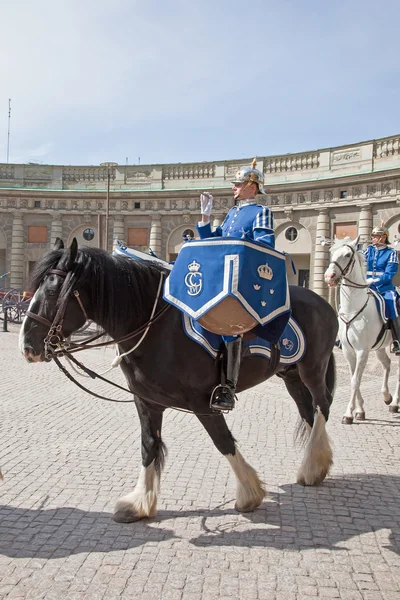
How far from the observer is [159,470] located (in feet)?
15.1

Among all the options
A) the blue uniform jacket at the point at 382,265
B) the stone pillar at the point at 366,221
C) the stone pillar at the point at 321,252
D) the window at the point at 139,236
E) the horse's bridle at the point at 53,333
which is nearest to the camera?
the horse's bridle at the point at 53,333

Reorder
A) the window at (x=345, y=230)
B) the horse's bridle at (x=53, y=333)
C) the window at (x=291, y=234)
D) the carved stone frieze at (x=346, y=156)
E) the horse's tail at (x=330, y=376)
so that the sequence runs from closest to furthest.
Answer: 1. the horse's bridle at (x=53, y=333)
2. the horse's tail at (x=330, y=376)
3. the window at (x=345, y=230)
4. the carved stone frieze at (x=346, y=156)
5. the window at (x=291, y=234)

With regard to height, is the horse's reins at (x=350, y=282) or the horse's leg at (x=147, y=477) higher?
the horse's reins at (x=350, y=282)

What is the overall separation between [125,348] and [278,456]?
112 inches

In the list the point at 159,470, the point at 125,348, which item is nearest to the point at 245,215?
the point at 125,348

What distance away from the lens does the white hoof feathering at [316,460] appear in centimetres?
523

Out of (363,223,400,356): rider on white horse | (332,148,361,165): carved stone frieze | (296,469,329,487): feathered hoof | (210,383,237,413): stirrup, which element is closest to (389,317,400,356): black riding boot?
(363,223,400,356): rider on white horse

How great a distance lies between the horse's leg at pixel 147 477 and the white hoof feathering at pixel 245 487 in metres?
0.69

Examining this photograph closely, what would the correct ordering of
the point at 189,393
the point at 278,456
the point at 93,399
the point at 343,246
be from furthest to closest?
the point at 93,399 < the point at 343,246 < the point at 278,456 < the point at 189,393

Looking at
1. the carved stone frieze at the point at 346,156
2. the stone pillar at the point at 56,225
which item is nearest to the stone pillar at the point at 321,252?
the carved stone frieze at the point at 346,156

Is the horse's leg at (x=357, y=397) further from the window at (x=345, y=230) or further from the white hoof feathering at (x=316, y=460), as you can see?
the window at (x=345, y=230)

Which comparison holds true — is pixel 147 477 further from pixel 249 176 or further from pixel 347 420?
pixel 347 420

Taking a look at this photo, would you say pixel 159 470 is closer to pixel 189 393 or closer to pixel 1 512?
pixel 189 393

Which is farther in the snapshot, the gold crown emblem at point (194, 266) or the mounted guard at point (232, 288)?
the gold crown emblem at point (194, 266)
